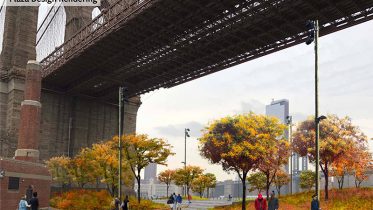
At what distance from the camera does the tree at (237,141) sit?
36719 mm

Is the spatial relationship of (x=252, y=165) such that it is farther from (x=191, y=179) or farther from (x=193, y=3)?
(x=191, y=179)

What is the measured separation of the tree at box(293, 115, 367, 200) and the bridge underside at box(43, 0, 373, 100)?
1048 cm

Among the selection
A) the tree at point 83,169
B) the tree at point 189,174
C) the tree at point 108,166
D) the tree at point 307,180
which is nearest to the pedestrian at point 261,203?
the tree at point 108,166

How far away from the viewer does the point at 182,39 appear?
53500mm

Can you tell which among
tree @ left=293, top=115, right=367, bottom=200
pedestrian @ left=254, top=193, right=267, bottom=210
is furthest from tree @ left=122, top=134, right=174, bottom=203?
pedestrian @ left=254, top=193, right=267, bottom=210

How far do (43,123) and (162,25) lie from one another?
29038 mm

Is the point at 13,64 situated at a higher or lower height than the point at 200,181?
higher

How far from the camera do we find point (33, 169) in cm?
4022

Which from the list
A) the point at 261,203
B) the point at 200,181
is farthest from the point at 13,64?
the point at 261,203

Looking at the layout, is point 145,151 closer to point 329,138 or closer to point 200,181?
point 329,138

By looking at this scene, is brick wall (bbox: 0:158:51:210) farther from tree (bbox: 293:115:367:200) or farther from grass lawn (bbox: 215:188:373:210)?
tree (bbox: 293:115:367:200)

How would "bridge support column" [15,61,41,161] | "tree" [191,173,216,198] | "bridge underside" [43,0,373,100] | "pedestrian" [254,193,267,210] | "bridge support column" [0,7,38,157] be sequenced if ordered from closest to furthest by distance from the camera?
1. "pedestrian" [254,193,267,210]
2. "bridge underside" [43,0,373,100]
3. "bridge support column" [15,61,41,161]
4. "bridge support column" [0,7,38,157]
5. "tree" [191,173,216,198]

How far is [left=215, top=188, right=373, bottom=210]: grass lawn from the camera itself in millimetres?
32281

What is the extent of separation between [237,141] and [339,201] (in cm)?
878
